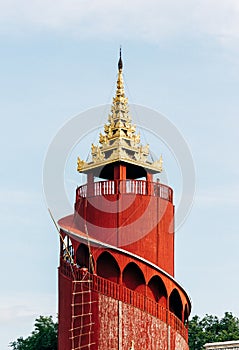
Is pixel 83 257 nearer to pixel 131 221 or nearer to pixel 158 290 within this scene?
pixel 131 221

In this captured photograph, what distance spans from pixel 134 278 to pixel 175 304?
84.6 inches

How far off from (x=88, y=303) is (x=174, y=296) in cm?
345

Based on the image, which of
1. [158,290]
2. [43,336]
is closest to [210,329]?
[43,336]

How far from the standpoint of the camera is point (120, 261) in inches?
1245

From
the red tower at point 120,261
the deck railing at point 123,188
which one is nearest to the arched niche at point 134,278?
the red tower at point 120,261

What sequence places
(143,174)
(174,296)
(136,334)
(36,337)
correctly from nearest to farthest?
(136,334), (174,296), (143,174), (36,337)

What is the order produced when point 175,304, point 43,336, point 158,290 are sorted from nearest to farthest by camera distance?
point 158,290, point 175,304, point 43,336

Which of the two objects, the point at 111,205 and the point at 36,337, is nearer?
the point at 111,205

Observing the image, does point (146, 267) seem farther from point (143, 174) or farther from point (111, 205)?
point (143, 174)

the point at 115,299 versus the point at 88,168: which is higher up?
the point at 88,168

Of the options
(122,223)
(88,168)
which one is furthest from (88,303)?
(88,168)

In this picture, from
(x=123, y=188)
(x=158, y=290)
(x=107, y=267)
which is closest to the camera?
(x=107, y=267)

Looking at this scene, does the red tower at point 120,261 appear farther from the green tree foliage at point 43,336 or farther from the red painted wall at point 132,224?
the green tree foliage at point 43,336

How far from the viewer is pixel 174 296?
1305 inches
